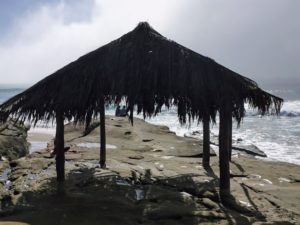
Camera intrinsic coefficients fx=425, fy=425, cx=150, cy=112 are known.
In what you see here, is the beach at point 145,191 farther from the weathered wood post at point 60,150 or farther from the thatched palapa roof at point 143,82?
the thatched palapa roof at point 143,82

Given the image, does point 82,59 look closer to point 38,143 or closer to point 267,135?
point 38,143

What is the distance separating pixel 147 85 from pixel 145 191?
248 cm

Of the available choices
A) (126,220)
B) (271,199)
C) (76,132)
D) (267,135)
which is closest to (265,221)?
(271,199)

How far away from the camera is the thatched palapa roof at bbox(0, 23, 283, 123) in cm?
902

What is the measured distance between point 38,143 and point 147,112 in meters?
14.2

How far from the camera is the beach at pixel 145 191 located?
8.09 m

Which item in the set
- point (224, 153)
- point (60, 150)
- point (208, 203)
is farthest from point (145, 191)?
point (60, 150)

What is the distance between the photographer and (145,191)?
9.77 meters

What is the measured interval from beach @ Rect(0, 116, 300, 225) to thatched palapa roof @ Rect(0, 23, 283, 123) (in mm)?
1845

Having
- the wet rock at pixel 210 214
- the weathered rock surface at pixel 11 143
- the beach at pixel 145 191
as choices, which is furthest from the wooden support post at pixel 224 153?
the weathered rock surface at pixel 11 143

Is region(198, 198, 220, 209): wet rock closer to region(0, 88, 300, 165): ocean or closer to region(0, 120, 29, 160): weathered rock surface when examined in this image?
Answer: region(0, 88, 300, 165): ocean

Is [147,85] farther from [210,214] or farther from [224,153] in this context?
[210,214]

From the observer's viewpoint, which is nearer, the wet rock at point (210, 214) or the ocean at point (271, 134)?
the wet rock at point (210, 214)

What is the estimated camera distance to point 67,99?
9.36 metres
